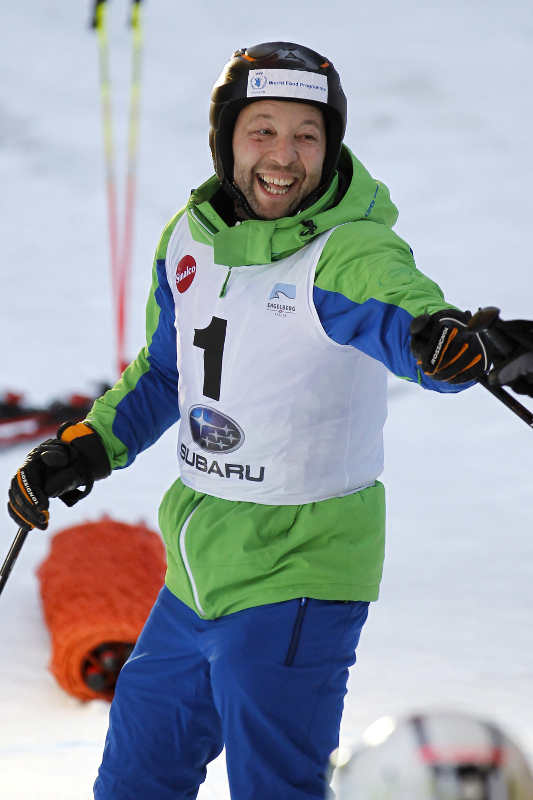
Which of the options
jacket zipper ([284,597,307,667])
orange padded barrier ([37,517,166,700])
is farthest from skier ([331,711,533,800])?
orange padded barrier ([37,517,166,700])

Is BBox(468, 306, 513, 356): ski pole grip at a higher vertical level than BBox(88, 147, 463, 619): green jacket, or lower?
higher

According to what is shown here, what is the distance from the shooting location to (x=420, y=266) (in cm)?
591

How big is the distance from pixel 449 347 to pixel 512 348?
0.23 feet

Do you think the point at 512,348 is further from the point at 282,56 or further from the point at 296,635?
the point at 282,56

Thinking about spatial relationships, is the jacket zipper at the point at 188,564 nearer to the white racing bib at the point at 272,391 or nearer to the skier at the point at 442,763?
the white racing bib at the point at 272,391

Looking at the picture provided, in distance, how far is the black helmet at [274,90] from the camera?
163cm

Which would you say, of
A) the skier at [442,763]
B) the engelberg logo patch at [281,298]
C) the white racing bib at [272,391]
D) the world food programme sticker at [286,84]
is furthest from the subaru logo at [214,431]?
the skier at [442,763]

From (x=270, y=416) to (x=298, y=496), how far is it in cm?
12

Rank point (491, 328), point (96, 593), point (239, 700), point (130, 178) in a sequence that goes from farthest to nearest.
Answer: point (130, 178), point (96, 593), point (239, 700), point (491, 328)

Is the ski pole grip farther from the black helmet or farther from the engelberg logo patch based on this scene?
the black helmet

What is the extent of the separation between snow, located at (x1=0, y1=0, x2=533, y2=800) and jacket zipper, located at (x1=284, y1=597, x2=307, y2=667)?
2.44 feet

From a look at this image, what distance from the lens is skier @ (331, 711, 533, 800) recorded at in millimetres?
830

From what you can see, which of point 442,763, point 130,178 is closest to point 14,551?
point 442,763

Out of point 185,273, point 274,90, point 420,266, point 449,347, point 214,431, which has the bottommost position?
point 420,266
